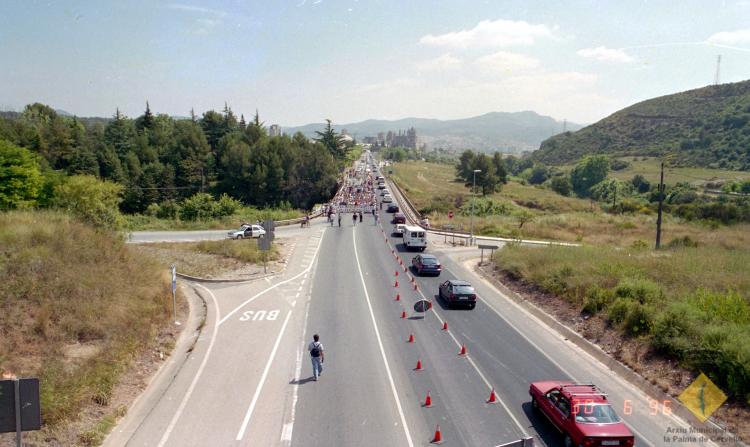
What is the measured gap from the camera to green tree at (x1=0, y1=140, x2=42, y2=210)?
175 feet

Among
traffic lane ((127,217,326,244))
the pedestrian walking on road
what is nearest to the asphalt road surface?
the pedestrian walking on road

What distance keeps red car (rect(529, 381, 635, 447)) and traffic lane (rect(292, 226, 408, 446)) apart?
365cm

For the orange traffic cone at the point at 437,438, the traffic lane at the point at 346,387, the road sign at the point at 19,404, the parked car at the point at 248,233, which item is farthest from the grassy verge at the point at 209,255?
the road sign at the point at 19,404

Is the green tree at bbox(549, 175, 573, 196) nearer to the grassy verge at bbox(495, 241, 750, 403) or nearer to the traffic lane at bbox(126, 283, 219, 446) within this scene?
the grassy verge at bbox(495, 241, 750, 403)

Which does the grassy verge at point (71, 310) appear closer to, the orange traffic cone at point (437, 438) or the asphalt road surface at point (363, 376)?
the asphalt road surface at point (363, 376)

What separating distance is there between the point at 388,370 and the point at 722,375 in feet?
31.1

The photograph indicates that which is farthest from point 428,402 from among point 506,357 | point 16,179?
point 16,179

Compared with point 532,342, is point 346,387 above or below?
above

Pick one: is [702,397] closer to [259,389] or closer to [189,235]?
[259,389]

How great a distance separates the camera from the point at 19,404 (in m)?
7.77

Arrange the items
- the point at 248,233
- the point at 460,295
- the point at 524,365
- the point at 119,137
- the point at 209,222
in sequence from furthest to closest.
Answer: the point at 119,137, the point at 209,222, the point at 248,233, the point at 460,295, the point at 524,365

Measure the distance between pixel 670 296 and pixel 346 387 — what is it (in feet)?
45.3

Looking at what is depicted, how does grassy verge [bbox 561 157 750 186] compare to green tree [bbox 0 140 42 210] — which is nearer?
green tree [bbox 0 140 42 210]

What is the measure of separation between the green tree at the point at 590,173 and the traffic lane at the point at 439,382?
116m
